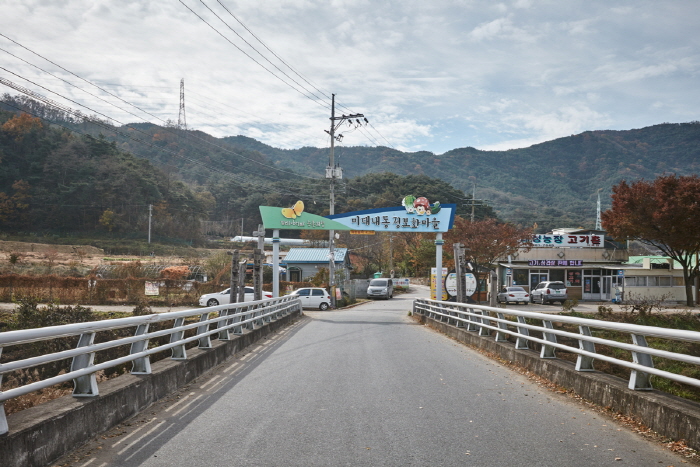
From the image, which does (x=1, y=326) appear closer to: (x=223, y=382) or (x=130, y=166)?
(x=223, y=382)

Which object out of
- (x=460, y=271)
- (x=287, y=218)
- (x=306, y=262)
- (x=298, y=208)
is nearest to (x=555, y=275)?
(x=306, y=262)

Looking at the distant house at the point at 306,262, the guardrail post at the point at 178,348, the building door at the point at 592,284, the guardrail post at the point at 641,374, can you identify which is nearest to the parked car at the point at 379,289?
the distant house at the point at 306,262

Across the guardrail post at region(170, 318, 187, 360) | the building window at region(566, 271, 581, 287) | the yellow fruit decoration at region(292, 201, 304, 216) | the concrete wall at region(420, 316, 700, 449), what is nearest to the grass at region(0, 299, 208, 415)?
the guardrail post at region(170, 318, 187, 360)

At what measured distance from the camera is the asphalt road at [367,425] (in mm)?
5266

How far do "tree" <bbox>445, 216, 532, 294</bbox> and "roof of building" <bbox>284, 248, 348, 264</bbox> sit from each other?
17197 millimetres

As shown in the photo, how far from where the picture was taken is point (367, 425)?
6469 mm

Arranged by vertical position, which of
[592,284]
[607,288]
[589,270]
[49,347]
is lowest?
[49,347]

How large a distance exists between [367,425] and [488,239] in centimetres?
3908

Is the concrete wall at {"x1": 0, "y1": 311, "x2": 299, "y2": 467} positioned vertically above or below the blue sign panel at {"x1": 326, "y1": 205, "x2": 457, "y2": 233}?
below

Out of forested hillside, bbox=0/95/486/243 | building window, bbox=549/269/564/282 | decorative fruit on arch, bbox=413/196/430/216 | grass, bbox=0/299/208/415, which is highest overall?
forested hillside, bbox=0/95/486/243

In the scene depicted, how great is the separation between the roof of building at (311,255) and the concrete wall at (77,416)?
51.1 meters

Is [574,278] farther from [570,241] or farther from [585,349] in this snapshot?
[585,349]

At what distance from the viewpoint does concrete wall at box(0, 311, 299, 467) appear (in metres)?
4.58

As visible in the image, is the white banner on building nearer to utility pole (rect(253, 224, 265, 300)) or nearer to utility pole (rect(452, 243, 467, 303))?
utility pole (rect(452, 243, 467, 303))
